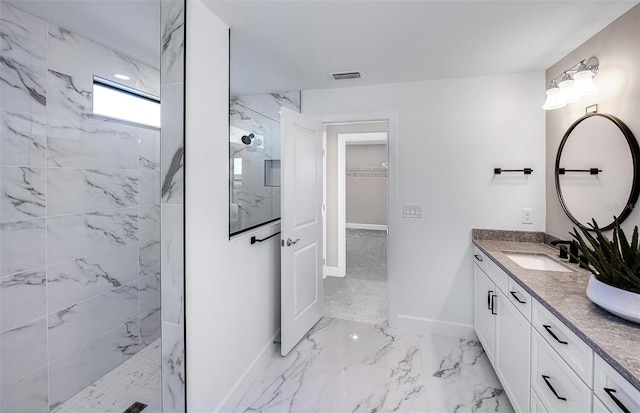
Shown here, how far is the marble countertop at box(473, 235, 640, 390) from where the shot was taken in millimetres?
893

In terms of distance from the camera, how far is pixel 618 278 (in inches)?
43.7

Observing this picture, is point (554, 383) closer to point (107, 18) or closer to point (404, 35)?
point (404, 35)

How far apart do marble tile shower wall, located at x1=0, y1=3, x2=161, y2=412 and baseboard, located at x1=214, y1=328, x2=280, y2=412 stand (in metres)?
0.94

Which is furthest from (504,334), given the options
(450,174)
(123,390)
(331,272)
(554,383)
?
(331,272)

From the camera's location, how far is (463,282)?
267cm

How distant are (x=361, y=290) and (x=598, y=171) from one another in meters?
2.66

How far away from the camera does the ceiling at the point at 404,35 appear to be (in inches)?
61.4

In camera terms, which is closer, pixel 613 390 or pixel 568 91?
pixel 613 390

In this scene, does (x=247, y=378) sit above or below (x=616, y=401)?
below

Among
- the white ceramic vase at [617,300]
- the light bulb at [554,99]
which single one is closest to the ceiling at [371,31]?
the light bulb at [554,99]

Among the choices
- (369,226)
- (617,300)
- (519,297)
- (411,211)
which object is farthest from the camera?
(369,226)

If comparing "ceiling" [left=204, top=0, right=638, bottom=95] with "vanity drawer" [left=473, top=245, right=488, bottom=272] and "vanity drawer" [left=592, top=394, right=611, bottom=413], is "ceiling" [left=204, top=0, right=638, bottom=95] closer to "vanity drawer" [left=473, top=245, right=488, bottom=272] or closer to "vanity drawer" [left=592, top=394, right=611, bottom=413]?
"vanity drawer" [left=473, top=245, right=488, bottom=272]

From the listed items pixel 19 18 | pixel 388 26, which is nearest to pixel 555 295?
pixel 388 26

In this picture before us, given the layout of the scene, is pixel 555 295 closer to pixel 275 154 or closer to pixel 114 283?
pixel 275 154
